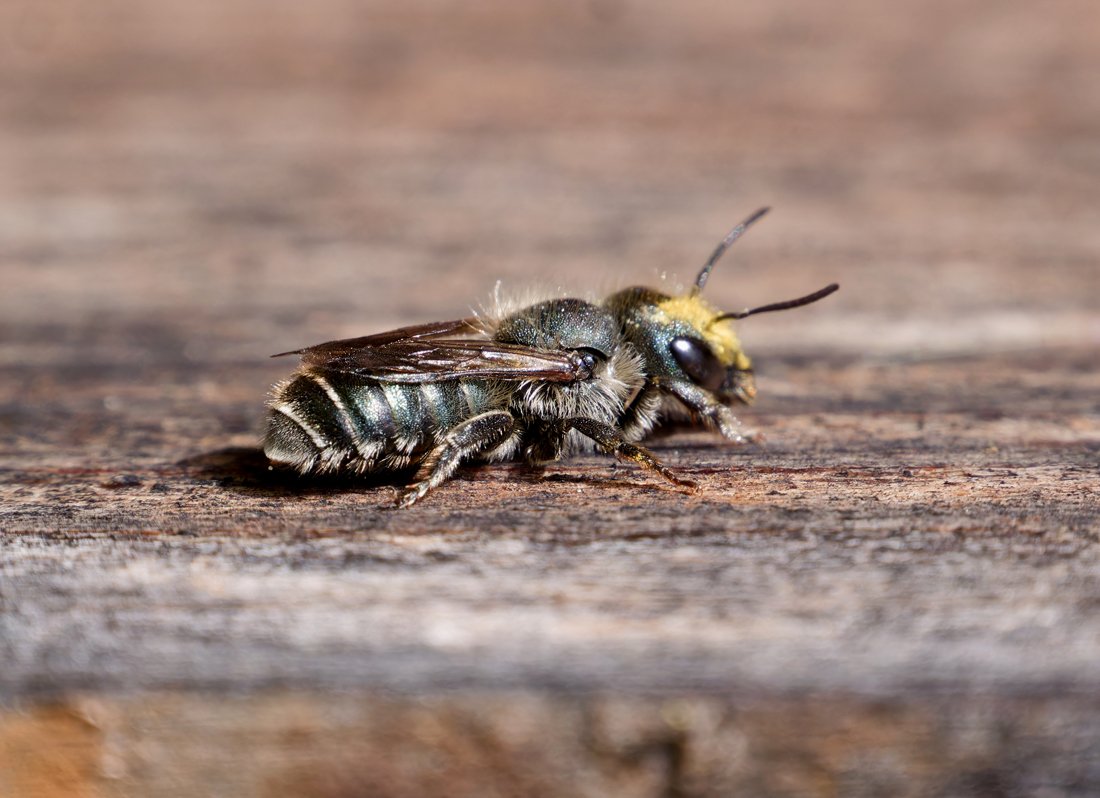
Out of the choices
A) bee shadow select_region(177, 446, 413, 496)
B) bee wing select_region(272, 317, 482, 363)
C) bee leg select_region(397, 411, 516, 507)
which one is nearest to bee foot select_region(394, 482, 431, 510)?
bee leg select_region(397, 411, 516, 507)

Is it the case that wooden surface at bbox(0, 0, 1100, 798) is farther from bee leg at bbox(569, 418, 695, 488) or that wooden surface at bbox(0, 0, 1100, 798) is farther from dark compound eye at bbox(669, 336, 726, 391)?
dark compound eye at bbox(669, 336, 726, 391)

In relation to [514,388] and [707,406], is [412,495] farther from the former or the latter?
[707,406]

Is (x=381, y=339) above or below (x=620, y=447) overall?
above

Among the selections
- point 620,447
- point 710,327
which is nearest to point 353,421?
point 620,447

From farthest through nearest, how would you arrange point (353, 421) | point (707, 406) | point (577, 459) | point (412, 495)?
point (707, 406) → point (577, 459) → point (353, 421) → point (412, 495)

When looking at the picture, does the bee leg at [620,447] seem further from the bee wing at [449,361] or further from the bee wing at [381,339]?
the bee wing at [381,339]

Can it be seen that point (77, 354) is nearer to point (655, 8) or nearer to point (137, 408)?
point (137, 408)
